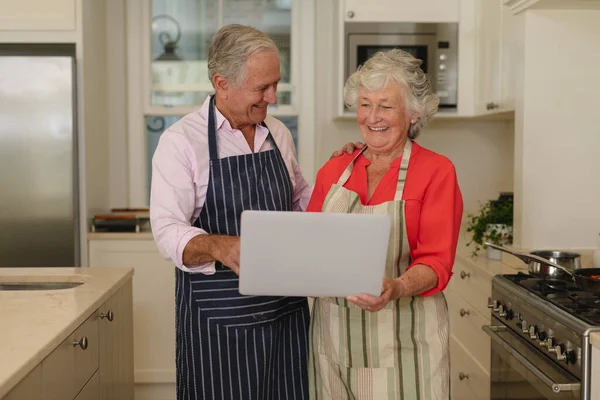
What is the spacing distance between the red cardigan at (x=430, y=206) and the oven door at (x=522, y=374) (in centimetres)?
48

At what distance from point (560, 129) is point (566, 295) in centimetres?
100

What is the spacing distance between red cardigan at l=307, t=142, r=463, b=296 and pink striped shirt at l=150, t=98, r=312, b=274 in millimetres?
428

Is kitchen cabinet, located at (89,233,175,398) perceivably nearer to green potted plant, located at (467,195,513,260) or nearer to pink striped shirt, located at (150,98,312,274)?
green potted plant, located at (467,195,513,260)

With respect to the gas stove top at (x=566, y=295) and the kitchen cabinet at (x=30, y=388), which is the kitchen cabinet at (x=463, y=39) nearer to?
the gas stove top at (x=566, y=295)

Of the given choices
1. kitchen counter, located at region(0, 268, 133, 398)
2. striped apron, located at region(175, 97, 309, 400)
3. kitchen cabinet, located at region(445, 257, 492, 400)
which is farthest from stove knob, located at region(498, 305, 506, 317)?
kitchen counter, located at region(0, 268, 133, 398)

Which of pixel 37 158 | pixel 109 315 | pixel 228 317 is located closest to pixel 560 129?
pixel 228 317

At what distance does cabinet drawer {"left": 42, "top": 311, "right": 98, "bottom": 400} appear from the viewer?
1889mm

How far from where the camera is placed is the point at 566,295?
2428 mm

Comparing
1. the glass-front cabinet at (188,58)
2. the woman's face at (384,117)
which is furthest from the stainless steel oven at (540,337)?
the glass-front cabinet at (188,58)

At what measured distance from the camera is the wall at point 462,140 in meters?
4.50

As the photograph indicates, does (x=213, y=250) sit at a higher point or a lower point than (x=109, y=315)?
higher

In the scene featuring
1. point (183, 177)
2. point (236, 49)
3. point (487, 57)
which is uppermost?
point (487, 57)

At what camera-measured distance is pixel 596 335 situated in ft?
6.53

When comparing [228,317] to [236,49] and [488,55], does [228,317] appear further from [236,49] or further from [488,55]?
[488,55]
